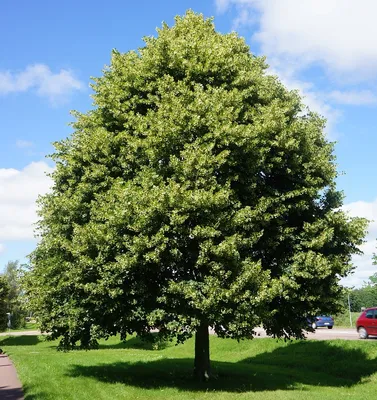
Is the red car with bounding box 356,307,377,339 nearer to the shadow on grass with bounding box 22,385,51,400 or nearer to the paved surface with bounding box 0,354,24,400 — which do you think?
the paved surface with bounding box 0,354,24,400

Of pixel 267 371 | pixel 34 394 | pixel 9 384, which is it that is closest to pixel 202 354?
pixel 267 371

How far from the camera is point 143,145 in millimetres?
18328

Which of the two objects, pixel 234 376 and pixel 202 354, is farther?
pixel 234 376

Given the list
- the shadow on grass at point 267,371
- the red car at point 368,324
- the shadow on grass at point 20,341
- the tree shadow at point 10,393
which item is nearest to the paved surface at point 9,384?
the tree shadow at point 10,393

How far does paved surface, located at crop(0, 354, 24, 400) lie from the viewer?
15.9 m

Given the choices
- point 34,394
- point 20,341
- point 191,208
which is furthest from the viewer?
point 20,341

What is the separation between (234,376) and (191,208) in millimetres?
10747

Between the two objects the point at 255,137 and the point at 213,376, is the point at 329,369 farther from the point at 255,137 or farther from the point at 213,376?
the point at 255,137

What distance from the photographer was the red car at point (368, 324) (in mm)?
33719

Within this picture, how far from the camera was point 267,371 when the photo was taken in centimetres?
2616

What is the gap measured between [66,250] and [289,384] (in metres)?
12.0

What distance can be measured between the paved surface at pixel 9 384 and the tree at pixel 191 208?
257 centimetres

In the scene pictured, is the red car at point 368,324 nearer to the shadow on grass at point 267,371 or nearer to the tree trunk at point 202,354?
the shadow on grass at point 267,371

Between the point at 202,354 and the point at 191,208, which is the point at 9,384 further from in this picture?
the point at 191,208
